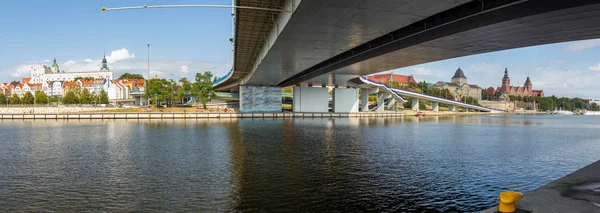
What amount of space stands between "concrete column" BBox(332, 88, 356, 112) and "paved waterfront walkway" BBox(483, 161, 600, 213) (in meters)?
82.8

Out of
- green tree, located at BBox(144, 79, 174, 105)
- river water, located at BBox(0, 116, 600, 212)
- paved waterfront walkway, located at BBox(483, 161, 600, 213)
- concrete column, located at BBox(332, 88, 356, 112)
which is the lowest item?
river water, located at BBox(0, 116, 600, 212)

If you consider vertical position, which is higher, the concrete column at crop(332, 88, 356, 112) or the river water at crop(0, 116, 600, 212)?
the concrete column at crop(332, 88, 356, 112)

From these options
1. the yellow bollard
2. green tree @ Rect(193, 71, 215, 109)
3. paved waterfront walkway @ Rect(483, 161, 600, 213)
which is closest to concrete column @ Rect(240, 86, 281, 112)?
green tree @ Rect(193, 71, 215, 109)

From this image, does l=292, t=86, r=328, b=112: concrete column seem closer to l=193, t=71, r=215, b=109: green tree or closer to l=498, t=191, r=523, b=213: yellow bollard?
l=193, t=71, r=215, b=109: green tree

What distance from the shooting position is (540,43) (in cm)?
2475

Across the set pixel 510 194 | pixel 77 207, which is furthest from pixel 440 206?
pixel 77 207

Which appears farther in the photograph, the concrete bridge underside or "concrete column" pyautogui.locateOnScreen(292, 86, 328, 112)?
"concrete column" pyautogui.locateOnScreen(292, 86, 328, 112)

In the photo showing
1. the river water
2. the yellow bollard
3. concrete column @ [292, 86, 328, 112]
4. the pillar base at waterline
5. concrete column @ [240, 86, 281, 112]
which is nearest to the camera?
the yellow bollard

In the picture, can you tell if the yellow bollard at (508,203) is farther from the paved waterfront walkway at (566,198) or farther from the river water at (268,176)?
the river water at (268,176)

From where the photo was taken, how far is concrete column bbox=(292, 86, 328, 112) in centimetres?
9181

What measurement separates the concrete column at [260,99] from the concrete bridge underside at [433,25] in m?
54.7

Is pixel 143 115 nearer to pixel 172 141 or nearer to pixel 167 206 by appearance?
pixel 172 141

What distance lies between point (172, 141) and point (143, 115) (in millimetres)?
49754

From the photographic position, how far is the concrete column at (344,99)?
95688 millimetres
